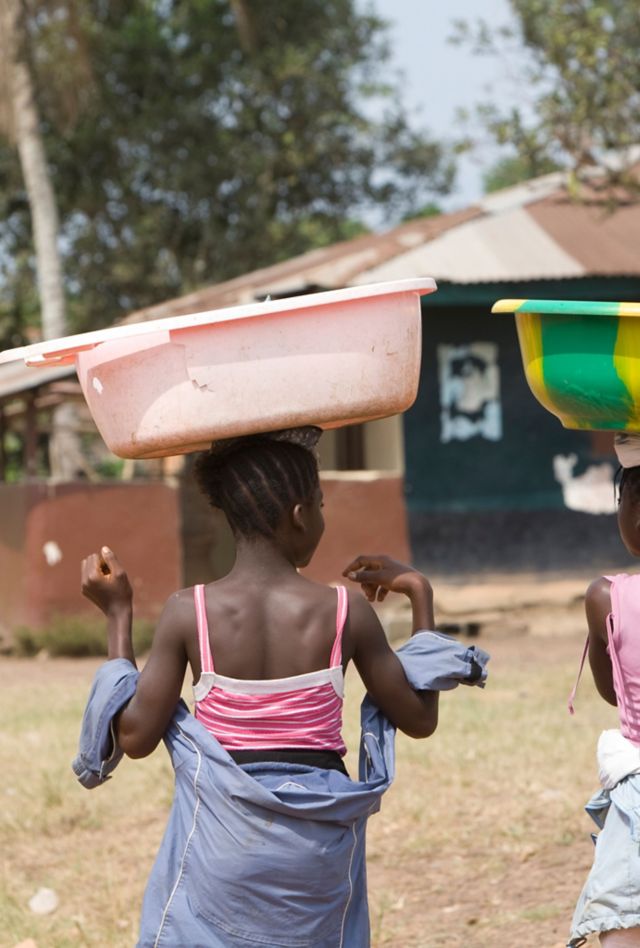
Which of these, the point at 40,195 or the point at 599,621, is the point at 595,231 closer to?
the point at 40,195

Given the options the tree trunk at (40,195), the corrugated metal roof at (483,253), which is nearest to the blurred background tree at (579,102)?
the corrugated metal roof at (483,253)

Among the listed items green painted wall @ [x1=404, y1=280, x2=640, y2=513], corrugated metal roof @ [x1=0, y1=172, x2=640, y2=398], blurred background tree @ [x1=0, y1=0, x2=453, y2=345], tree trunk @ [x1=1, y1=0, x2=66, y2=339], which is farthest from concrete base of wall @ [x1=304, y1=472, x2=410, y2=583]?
blurred background tree @ [x1=0, y1=0, x2=453, y2=345]

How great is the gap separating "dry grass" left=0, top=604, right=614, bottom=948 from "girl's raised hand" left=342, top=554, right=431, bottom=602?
1.66 metres

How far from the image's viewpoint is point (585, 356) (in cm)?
250

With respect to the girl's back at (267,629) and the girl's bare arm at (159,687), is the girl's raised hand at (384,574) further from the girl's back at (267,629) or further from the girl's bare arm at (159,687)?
the girl's bare arm at (159,687)

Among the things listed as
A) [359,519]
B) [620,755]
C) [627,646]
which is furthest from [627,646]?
[359,519]

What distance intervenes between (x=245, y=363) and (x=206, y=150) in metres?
17.5

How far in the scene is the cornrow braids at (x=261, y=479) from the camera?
2.50 m

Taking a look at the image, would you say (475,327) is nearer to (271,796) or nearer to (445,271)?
(445,271)

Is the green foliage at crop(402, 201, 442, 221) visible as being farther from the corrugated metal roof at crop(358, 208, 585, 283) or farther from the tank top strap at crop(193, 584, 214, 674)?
the tank top strap at crop(193, 584, 214, 674)

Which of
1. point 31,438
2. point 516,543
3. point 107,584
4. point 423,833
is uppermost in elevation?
point 107,584

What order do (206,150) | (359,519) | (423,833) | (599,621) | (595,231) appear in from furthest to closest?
1. (206,150)
2. (595,231)
3. (359,519)
4. (423,833)
5. (599,621)

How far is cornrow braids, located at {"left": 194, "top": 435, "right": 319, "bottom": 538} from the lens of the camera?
250cm

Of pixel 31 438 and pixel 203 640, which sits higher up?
pixel 203 640
